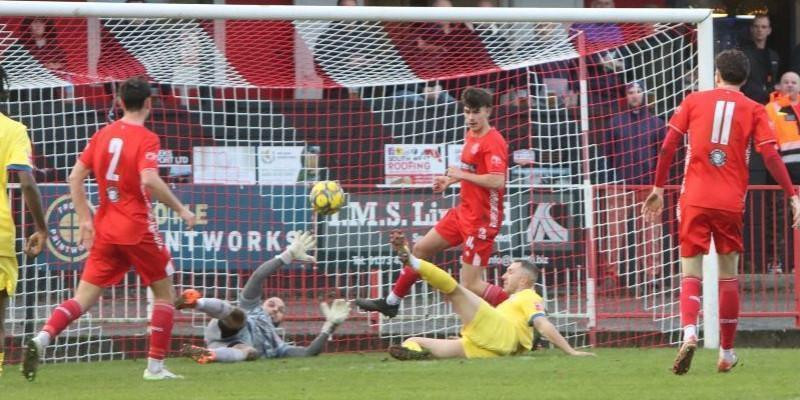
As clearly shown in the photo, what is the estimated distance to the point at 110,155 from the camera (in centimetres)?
970

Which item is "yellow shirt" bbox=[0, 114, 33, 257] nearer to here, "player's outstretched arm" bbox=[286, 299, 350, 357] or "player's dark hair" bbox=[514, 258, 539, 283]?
"player's outstretched arm" bbox=[286, 299, 350, 357]

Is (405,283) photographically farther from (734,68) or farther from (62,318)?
(734,68)

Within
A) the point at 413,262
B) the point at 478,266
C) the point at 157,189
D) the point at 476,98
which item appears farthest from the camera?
the point at 478,266

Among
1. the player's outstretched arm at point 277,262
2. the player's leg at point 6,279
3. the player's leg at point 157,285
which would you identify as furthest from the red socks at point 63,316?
the player's outstretched arm at point 277,262

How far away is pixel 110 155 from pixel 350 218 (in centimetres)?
375

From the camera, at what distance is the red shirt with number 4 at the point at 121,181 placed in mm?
9680

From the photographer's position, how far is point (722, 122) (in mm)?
9477

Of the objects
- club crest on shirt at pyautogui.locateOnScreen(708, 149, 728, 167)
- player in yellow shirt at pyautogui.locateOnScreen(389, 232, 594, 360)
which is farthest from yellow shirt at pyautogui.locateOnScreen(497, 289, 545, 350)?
club crest on shirt at pyautogui.locateOnScreen(708, 149, 728, 167)

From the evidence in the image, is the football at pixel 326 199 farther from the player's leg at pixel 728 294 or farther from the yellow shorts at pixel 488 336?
the player's leg at pixel 728 294

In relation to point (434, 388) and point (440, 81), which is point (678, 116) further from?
point (440, 81)

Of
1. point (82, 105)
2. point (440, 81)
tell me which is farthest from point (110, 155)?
point (440, 81)

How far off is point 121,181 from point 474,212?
288 centimetres

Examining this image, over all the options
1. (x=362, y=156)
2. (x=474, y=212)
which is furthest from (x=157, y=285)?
(x=362, y=156)

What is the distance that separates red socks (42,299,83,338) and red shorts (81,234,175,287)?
0.18 metres
